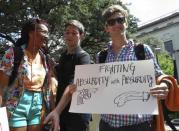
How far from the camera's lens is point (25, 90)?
382 cm

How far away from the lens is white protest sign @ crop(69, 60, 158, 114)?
10.4 ft

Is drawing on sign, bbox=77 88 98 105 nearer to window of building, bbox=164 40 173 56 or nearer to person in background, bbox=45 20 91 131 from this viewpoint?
person in background, bbox=45 20 91 131

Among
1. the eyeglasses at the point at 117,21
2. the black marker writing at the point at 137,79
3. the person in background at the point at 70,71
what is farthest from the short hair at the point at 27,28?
the black marker writing at the point at 137,79

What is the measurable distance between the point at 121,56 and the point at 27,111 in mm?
1108

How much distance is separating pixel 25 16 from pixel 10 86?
2033 centimetres

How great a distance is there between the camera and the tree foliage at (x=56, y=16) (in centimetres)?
2326

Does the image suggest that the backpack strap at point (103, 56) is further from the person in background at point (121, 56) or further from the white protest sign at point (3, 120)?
the white protest sign at point (3, 120)

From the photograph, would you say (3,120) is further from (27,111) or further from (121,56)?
(121,56)

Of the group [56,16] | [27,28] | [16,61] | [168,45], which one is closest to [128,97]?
[16,61]

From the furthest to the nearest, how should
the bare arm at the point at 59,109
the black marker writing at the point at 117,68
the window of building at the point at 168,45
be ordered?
1. the window of building at the point at 168,45
2. the bare arm at the point at 59,109
3. the black marker writing at the point at 117,68

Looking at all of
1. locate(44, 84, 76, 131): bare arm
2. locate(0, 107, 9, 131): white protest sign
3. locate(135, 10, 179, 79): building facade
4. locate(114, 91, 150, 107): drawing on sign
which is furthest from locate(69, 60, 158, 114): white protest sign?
locate(135, 10, 179, 79): building facade

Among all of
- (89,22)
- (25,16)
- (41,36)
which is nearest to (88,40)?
(89,22)

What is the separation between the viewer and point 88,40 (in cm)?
2661

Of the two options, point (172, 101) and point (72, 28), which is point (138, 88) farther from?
point (72, 28)
